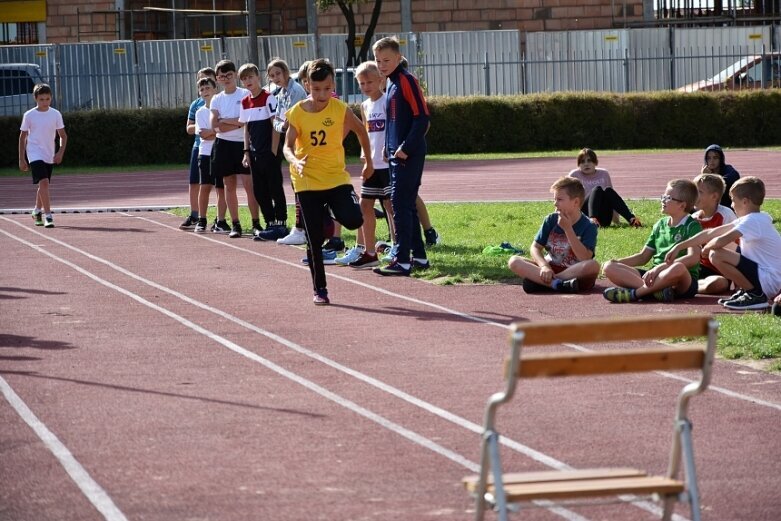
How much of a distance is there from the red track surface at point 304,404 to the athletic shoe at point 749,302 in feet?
0.78

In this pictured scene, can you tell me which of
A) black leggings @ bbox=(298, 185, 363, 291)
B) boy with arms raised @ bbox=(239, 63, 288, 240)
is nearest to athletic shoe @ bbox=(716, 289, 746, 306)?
black leggings @ bbox=(298, 185, 363, 291)

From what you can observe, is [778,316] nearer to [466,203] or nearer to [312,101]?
[312,101]

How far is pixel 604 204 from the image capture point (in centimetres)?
1598

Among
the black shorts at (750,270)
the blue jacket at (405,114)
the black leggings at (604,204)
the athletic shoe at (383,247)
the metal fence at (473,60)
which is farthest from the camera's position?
the metal fence at (473,60)

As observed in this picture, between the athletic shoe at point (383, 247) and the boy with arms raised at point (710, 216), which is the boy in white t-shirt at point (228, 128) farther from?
the boy with arms raised at point (710, 216)

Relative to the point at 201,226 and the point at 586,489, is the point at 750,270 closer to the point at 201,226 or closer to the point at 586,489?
the point at 586,489

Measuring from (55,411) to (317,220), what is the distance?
13.4 feet

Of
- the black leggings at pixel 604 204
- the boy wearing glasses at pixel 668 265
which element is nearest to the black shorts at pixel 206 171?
the black leggings at pixel 604 204

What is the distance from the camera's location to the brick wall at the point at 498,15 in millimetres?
49812

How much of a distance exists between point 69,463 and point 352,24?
40.6 meters

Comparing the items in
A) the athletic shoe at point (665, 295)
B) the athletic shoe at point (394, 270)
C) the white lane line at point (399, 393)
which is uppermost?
the athletic shoe at point (394, 270)

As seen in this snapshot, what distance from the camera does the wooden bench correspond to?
13.6 ft

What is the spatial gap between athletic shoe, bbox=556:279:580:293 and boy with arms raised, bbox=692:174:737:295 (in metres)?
1.00

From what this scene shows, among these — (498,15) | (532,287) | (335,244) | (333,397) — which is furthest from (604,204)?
(498,15)
